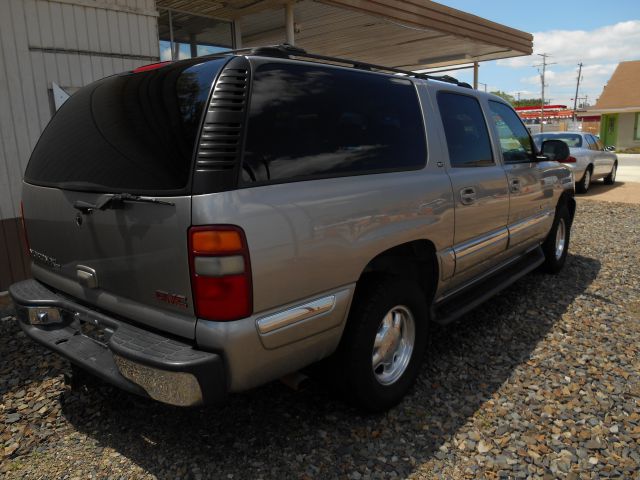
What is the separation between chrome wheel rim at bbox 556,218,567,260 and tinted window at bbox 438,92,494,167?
89.1 inches

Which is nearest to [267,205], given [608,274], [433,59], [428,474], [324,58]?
[324,58]

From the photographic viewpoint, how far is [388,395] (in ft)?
9.67

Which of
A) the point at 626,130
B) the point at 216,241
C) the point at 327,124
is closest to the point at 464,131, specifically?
the point at 327,124

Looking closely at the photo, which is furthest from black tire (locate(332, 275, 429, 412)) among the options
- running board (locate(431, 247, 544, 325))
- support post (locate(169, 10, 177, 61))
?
support post (locate(169, 10, 177, 61))

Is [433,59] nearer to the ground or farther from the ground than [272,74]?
farther from the ground

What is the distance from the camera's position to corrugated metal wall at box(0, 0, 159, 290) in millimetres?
4934

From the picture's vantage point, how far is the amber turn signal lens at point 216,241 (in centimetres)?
204

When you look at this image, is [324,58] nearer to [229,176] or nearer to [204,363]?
[229,176]

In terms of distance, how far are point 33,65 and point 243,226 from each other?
428cm

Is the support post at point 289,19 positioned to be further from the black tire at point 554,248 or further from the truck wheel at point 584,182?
the truck wheel at point 584,182

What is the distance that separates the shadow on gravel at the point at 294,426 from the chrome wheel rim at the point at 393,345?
0.24 m

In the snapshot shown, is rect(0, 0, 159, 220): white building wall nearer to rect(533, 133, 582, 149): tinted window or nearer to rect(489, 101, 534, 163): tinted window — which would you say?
rect(489, 101, 534, 163): tinted window

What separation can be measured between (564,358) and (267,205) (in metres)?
2.74

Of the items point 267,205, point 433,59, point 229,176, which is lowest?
point 267,205
